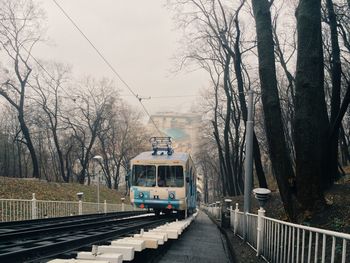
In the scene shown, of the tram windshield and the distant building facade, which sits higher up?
the distant building facade

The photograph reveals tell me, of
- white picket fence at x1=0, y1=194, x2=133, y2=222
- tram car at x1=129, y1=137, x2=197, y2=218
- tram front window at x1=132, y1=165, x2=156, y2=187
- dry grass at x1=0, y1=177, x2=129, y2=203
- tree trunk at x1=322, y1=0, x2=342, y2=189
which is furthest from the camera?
dry grass at x1=0, y1=177, x2=129, y2=203

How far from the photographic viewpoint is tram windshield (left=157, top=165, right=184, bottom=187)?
1842 cm

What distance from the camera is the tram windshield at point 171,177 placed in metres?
18.4

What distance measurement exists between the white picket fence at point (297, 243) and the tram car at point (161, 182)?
27.1ft

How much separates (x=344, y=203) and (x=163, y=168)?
10.7m

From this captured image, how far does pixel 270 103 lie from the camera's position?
967cm

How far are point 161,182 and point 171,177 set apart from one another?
502 mm

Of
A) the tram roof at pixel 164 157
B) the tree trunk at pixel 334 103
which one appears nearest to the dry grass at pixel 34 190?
the tram roof at pixel 164 157

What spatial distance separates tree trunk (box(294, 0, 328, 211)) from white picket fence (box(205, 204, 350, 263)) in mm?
1120

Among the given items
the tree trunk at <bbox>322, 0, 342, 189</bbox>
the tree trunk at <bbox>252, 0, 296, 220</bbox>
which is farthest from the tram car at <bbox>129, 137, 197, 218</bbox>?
the tree trunk at <bbox>252, 0, 296, 220</bbox>

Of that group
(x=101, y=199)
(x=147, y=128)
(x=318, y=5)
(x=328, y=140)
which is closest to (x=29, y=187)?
(x=101, y=199)

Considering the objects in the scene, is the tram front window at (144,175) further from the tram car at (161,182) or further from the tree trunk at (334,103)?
the tree trunk at (334,103)

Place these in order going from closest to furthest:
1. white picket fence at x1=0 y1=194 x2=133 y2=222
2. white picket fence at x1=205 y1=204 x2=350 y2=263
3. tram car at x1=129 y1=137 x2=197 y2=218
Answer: white picket fence at x1=205 y1=204 x2=350 y2=263 → white picket fence at x1=0 y1=194 x2=133 y2=222 → tram car at x1=129 y1=137 x2=197 y2=218

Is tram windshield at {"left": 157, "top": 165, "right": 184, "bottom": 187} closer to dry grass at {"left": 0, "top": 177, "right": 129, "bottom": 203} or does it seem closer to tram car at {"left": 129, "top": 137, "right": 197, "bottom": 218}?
tram car at {"left": 129, "top": 137, "right": 197, "bottom": 218}
